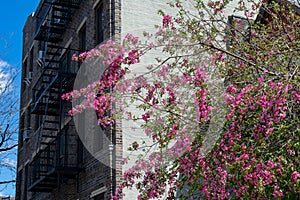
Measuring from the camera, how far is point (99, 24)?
17.1m

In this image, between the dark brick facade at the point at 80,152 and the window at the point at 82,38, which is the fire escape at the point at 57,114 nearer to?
the dark brick facade at the point at 80,152

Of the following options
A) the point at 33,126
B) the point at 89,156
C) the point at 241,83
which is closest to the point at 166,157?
the point at 241,83

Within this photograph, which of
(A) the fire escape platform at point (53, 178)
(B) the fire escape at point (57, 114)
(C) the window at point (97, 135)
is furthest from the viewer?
(B) the fire escape at point (57, 114)

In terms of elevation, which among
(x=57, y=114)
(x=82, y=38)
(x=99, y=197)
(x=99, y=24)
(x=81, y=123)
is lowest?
(x=99, y=197)

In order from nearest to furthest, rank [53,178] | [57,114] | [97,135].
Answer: [97,135] → [53,178] → [57,114]

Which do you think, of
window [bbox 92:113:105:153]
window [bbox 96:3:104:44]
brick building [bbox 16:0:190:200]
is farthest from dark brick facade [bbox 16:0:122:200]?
window [bbox 92:113:105:153]

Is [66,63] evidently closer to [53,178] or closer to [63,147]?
[63,147]

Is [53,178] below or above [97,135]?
below

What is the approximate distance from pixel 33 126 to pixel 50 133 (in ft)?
12.8

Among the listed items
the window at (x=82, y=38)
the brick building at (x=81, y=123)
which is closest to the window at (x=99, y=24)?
the brick building at (x=81, y=123)

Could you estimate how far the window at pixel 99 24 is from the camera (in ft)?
54.7

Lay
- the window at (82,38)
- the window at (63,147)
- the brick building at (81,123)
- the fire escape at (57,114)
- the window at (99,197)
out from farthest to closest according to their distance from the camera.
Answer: the window at (82,38)
the window at (63,147)
the fire escape at (57,114)
the window at (99,197)
the brick building at (81,123)

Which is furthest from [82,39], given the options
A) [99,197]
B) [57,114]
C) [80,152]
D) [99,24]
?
[99,197]

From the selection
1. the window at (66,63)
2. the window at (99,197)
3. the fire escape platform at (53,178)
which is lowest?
the window at (99,197)
